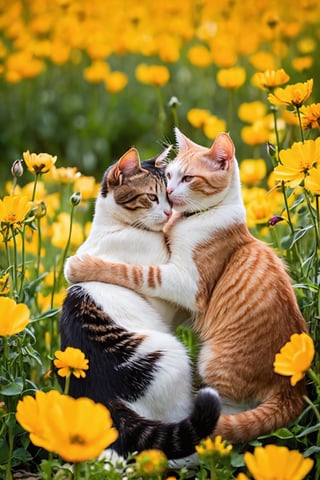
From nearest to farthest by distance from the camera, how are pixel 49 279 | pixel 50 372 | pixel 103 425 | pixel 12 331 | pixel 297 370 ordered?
pixel 103 425 → pixel 297 370 → pixel 12 331 → pixel 50 372 → pixel 49 279

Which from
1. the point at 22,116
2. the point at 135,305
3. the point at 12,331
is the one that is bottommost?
the point at 22,116

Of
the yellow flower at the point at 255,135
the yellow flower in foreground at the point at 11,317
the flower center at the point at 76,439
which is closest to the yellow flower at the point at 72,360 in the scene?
the yellow flower in foreground at the point at 11,317

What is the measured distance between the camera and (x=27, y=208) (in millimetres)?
2477

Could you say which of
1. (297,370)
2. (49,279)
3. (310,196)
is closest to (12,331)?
(297,370)

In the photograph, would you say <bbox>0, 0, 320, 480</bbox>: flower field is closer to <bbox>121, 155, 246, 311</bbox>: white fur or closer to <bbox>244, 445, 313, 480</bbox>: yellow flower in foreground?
<bbox>244, 445, 313, 480</bbox>: yellow flower in foreground

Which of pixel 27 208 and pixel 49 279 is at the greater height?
pixel 27 208

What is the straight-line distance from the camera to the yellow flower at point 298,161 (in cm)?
235

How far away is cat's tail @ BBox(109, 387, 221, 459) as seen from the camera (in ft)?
7.09

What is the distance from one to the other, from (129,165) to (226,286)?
0.53 m

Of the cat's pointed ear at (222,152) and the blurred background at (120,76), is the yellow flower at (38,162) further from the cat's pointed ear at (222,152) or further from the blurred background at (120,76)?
the blurred background at (120,76)

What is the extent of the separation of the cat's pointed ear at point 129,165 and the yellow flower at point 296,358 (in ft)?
3.37

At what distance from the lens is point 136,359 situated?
94.7 inches

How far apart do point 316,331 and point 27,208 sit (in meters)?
0.91

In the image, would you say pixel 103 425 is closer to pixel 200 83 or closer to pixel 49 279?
pixel 49 279
